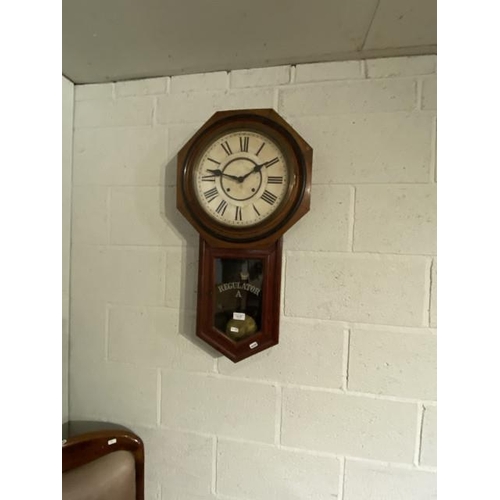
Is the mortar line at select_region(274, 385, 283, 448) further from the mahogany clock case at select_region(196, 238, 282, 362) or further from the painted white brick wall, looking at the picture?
the mahogany clock case at select_region(196, 238, 282, 362)

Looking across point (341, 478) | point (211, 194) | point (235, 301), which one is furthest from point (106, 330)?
point (341, 478)

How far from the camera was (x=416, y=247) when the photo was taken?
78 cm

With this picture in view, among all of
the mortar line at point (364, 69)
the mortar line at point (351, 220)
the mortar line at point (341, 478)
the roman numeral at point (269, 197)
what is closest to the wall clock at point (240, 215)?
the roman numeral at point (269, 197)

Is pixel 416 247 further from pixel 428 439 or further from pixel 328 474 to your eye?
pixel 328 474

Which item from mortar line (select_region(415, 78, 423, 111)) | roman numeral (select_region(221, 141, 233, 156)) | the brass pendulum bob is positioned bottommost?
the brass pendulum bob

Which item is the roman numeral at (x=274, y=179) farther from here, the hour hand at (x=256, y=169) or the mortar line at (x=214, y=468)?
the mortar line at (x=214, y=468)

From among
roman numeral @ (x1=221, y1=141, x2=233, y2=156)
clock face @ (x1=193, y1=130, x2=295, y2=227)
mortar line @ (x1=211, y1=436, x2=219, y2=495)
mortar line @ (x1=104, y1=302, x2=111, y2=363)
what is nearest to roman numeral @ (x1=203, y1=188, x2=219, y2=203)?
clock face @ (x1=193, y1=130, x2=295, y2=227)

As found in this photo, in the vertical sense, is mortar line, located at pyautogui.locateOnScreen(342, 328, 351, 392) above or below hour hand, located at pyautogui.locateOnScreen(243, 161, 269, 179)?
Result: below

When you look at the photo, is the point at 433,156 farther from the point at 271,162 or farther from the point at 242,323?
the point at 242,323

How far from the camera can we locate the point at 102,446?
2.83 ft

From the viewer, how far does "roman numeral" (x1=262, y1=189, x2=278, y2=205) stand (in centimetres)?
77

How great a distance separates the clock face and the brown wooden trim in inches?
28.8

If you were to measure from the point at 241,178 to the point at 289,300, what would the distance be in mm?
370
